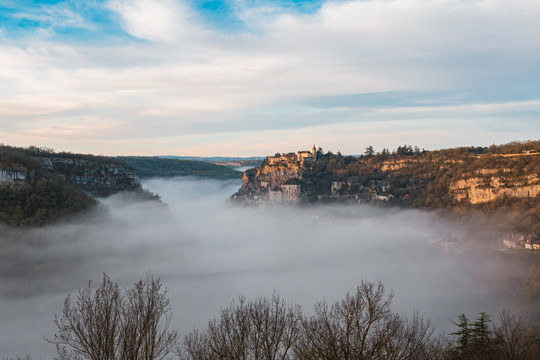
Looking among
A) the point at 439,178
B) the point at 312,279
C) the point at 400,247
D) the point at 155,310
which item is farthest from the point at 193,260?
the point at 155,310

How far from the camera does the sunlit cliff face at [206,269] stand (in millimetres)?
94125

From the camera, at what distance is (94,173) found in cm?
16775

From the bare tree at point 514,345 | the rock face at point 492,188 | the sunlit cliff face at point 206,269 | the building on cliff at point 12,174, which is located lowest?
the sunlit cliff face at point 206,269

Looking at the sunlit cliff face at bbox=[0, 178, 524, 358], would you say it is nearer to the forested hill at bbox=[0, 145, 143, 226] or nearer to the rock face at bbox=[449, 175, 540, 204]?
the forested hill at bbox=[0, 145, 143, 226]

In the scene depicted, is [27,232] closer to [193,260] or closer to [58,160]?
[58,160]

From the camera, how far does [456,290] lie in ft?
351

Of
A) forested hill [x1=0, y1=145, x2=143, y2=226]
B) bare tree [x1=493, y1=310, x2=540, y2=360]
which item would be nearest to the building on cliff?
forested hill [x1=0, y1=145, x2=143, y2=226]

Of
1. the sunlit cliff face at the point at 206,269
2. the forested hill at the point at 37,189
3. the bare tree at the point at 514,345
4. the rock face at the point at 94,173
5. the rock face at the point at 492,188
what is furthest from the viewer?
the rock face at the point at 94,173

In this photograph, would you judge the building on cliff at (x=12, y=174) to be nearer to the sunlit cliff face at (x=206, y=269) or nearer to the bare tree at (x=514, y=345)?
the sunlit cliff face at (x=206, y=269)

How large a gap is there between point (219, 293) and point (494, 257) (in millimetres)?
88600

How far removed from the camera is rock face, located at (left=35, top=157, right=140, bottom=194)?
5876 inches

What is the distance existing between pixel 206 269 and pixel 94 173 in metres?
64.8

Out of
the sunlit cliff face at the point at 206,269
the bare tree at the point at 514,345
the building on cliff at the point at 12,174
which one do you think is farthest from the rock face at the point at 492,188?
the building on cliff at the point at 12,174

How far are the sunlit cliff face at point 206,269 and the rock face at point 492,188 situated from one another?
17270 mm
